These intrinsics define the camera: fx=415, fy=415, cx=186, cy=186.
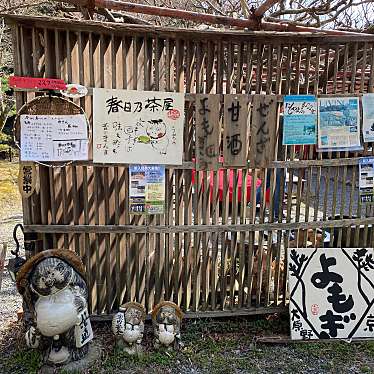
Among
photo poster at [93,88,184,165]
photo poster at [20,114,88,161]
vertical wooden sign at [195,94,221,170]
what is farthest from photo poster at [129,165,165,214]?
photo poster at [20,114,88,161]

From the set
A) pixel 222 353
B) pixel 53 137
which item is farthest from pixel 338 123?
pixel 53 137

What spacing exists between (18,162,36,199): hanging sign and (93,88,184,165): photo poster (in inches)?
21.5

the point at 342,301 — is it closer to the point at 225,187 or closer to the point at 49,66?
the point at 225,187

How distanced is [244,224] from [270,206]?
12.1 inches

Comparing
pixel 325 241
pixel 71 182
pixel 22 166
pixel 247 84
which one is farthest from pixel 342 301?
pixel 22 166

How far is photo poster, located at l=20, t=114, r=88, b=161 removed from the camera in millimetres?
3494

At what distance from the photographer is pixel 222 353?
3.72m

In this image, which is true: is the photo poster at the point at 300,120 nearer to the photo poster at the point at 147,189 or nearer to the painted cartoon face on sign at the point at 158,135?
the painted cartoon face on sign at the point at 158,135

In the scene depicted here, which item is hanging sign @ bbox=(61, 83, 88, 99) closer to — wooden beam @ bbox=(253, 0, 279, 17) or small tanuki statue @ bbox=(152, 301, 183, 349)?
wooden beam @ bbox=(253, 0, 279, 17)

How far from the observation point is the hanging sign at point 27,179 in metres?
3.56

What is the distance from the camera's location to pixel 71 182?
3.70 m

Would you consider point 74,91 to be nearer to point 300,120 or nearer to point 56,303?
point 56,303

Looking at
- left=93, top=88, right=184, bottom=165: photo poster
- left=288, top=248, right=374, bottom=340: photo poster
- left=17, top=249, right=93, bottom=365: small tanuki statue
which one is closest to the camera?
left=17, top=249, right=93, bottom=365: small tanuki statue

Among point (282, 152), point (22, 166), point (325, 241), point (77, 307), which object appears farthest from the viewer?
point (325, 241)
